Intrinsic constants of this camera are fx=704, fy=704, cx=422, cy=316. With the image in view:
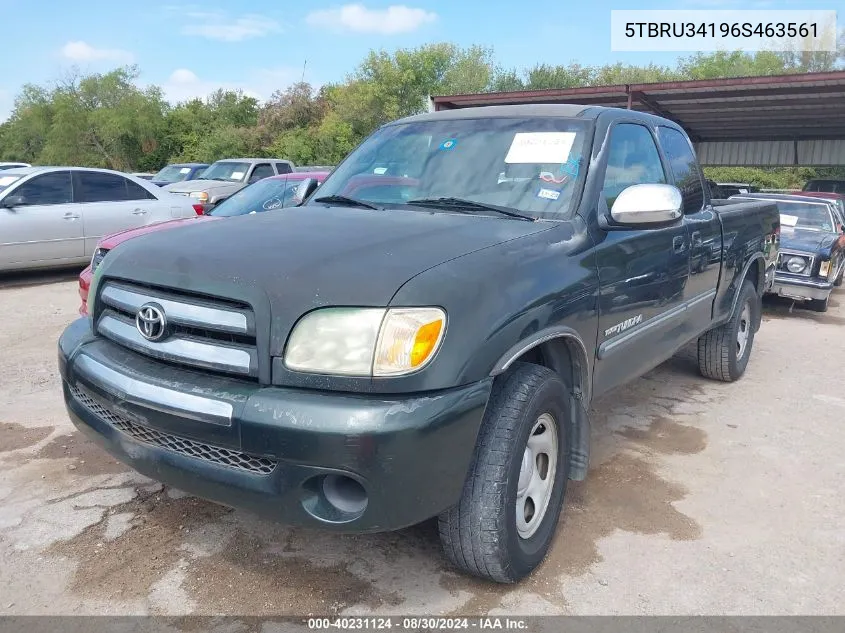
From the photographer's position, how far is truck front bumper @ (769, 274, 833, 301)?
8.59 meters

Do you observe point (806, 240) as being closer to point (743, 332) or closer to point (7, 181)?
point (743, 332)

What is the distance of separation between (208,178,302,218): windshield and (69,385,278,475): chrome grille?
4907 millimetres

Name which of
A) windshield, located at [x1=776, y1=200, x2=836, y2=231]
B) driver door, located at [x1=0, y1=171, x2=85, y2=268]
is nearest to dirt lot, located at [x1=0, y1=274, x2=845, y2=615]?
driver door, located at [x1=0, y1=171, x2=85, y2=268]

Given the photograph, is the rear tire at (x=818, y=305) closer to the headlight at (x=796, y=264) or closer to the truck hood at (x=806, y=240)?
the headlight at (x=796, y=264)

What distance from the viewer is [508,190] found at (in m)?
3.24

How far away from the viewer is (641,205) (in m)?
3.11

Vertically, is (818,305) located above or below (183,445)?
below

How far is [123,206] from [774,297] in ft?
30.5

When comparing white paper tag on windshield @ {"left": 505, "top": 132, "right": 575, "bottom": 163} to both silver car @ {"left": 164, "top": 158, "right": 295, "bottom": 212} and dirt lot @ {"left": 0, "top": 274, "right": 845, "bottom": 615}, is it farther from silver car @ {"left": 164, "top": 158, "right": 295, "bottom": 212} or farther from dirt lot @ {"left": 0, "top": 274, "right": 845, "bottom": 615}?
silver car @ {"left": 164, "top": 158, "right": 295, "bottom": 212}

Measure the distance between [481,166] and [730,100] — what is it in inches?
577

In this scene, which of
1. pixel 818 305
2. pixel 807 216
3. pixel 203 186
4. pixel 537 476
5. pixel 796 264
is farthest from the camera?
pixel 203 186

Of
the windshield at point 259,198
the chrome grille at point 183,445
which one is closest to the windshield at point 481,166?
the chrome grille at point 183,445

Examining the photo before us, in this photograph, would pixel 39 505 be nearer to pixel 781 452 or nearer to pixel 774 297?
pixel 781 452

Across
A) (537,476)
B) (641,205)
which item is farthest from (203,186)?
(537,476)
